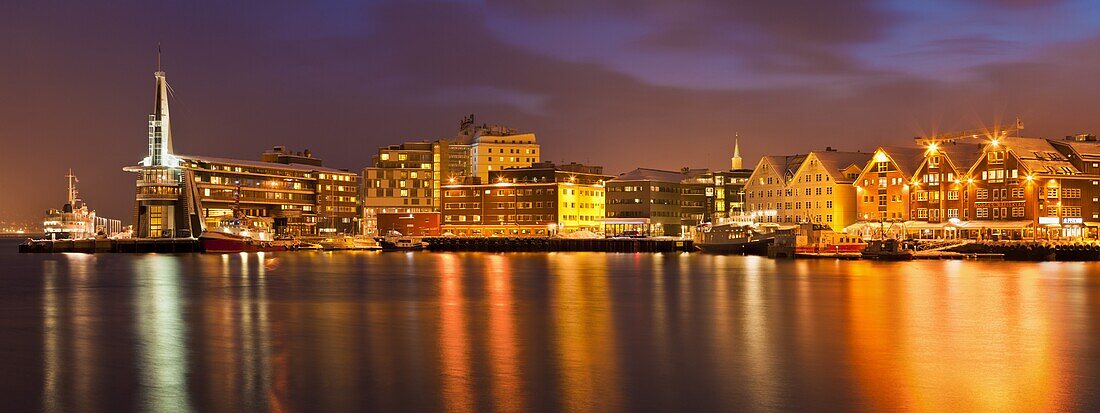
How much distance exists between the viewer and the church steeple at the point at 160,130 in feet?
440

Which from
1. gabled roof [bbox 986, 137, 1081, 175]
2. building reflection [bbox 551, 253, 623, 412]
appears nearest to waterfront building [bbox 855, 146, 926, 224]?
gabled roof [bbox 986, 137, 1081, 175]

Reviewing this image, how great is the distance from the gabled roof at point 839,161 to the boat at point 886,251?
20909 millimetres

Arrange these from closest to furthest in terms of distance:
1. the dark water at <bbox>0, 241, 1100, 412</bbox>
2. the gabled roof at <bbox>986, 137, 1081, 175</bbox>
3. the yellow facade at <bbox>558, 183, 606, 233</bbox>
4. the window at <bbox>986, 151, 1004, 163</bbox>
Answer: the dark water at <bbox>0, 241, 1100, 412</bbox>, the gabled roof at <bbox>986, 137, 1081, 175</bbox>, the window at <bbox>986, 151, 1004, 163</bbox>, the yellow facade at <bbox>558, 183, 606, 233</bbox>

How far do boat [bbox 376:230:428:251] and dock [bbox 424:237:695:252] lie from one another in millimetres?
1454

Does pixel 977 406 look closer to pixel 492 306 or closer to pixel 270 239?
pixel 492 306

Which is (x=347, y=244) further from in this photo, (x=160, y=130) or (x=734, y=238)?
(x=734, y=238)

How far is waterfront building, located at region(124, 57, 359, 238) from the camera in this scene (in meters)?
135

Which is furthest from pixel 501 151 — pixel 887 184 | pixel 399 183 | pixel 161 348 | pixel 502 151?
pixel 161 348

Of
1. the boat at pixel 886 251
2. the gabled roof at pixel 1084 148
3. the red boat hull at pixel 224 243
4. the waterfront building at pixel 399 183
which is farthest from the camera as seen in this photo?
the waterfront building at pixel 399 183

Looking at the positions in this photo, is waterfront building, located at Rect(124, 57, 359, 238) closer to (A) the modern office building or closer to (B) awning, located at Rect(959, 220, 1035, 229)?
(A) the modern office building

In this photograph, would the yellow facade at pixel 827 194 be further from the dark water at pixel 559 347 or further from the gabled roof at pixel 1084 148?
the dark water at pixel 559 347

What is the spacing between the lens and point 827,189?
369ft

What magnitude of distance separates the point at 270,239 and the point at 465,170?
59652 mm

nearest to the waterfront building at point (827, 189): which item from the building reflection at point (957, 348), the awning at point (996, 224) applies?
the awning at point (996, 224)
